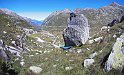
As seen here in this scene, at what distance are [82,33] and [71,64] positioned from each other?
12707 mm

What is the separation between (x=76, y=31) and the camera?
112ft

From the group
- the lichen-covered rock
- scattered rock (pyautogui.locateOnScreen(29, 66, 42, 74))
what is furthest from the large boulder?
the lichen-covered rock

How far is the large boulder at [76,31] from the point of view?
3355cm

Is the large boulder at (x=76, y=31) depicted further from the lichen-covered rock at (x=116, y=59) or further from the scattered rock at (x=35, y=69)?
the lichen-covered rock at (x=116, y=59)

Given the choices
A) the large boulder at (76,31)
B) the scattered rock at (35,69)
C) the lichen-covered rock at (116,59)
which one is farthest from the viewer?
the large boulder at (76,31)

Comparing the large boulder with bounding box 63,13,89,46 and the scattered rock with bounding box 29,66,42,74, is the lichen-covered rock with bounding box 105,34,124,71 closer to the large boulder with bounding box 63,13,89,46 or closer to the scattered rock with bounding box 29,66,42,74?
the scattered rock with bounding box 29,66,42,74

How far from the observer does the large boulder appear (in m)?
33.6

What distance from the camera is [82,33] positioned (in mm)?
33812

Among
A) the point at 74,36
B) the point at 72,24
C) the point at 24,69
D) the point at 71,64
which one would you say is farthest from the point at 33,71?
the point at 72,24

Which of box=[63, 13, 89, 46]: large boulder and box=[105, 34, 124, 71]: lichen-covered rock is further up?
box=[63, 13, 89, 46]: large boulder

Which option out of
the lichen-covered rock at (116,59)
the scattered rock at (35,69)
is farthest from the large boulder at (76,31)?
the lichen-covered rock at (116,59)

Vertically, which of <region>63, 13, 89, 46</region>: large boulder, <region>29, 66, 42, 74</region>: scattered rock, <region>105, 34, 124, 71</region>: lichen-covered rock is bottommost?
<region>29, 66, 42, 74</region>: scattered rock

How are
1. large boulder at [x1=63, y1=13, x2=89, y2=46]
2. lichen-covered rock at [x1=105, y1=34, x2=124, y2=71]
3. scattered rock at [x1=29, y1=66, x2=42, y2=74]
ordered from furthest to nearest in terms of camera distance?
1. large boulder at [x1=63, y1=13, x2=89, y2=46]
2. scattered rock at [x1=29, y1=66, x2=42, y2=74]
3. lichen-covered rock at [x1=105, y1=34, x2=124, y2=71]

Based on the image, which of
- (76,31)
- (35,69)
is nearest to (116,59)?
(35,69)
